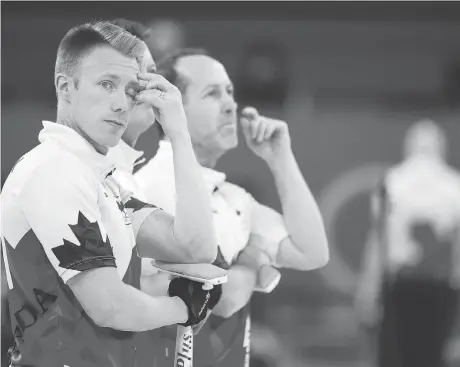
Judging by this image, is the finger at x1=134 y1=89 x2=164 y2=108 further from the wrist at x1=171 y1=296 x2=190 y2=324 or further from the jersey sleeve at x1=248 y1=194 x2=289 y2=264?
the jersey sleeve at x1=248 y1=194 x2=289 y2=264

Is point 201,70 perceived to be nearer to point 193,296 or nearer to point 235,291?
point 235,291

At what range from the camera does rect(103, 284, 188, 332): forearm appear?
2.00 meters

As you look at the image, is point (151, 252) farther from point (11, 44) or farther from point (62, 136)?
point (11, 44)

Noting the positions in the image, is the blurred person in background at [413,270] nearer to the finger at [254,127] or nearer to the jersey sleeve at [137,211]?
the finger at [254,127]

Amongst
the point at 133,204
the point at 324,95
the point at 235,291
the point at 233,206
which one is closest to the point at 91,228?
the point at 133,204

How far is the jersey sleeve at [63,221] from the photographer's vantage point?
198cm

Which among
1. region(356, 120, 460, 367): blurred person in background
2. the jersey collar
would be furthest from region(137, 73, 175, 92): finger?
region(356, 120, 460, 367): blurred person in background

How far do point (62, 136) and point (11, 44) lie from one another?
5742 millimetres

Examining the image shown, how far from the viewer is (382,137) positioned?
8555mm

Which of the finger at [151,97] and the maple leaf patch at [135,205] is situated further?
the maple leaf patch at [135,205]

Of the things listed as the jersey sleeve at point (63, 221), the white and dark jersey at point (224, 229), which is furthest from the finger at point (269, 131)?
the jersey sleeve at point (63, 221)

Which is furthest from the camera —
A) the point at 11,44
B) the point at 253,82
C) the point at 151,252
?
the point at 253,82

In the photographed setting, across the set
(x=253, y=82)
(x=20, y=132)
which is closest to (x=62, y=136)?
(x=20, y=132)

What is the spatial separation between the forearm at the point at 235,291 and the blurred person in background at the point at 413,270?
15.1 ft
